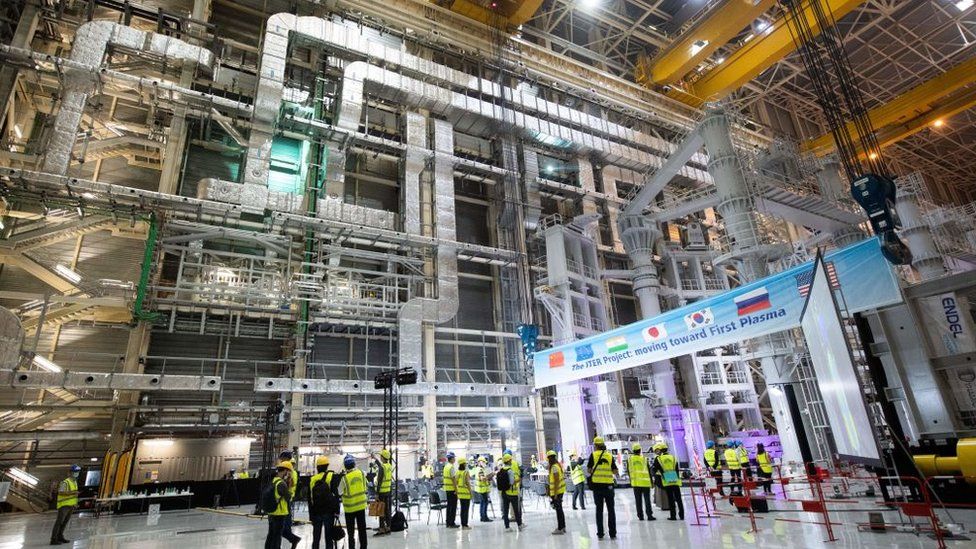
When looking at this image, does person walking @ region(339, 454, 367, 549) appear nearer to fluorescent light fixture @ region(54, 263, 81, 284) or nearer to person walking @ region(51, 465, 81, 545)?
person walking @ region(51, 465, 81, 545)

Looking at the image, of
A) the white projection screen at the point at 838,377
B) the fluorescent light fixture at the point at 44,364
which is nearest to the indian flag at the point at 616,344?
the white projection screen at the point at 838,377

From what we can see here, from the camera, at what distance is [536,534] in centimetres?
904

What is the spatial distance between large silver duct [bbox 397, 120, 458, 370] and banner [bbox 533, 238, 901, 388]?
6.11 metres

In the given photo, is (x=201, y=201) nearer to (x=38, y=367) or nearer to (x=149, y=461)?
(x=38, y=367)

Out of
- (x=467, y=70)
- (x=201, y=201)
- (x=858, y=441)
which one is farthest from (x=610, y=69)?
(x=858, y=441)

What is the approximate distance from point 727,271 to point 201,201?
2761 centimetres

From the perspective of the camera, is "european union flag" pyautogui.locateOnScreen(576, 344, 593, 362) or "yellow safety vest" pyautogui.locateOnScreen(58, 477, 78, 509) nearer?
"yellow safety vest" pyautogui.locateOnScreen(58, 477, 78, 509)

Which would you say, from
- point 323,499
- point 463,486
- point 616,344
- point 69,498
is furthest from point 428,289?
point 323,499

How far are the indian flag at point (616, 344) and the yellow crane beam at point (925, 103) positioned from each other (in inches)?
838

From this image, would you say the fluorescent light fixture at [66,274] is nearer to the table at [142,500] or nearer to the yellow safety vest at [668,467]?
the table at [142,500]

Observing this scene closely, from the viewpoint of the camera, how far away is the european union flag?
53.7 ft

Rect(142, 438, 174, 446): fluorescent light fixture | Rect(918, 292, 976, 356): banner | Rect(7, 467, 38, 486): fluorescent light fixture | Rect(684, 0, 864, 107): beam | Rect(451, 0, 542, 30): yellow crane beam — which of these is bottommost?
Rect(7, 467, 38, 486): fluorescent light fixture

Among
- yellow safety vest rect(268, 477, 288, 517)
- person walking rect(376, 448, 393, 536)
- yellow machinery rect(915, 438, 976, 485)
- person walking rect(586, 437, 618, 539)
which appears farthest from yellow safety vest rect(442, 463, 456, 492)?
yellow machinery rect(915, 438, 976, 485)

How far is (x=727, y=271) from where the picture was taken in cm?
3033
